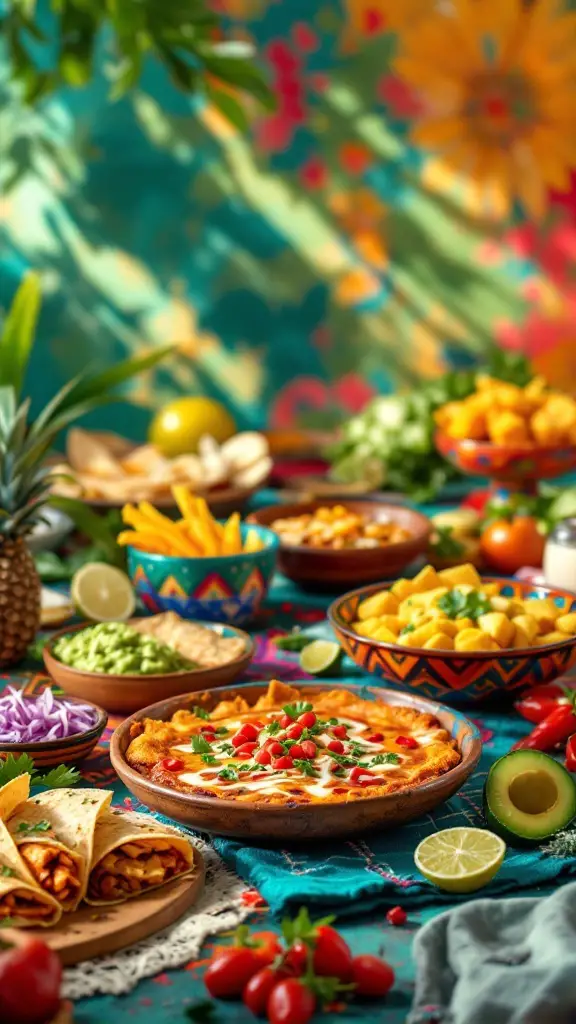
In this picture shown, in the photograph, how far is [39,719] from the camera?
9.41 ft

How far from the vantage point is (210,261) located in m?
6.99

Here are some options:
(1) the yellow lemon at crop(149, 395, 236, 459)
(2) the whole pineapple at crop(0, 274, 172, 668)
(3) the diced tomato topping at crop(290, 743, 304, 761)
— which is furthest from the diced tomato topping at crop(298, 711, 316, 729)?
(1) the yellow lemon at crop(149, 395, 236, 459)

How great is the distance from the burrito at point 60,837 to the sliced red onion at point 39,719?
1.35ft

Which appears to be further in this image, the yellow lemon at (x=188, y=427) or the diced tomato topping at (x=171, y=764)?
the yellow lemon at (x=188, y=427)

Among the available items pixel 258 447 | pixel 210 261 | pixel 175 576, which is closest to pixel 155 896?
pixel 175 576

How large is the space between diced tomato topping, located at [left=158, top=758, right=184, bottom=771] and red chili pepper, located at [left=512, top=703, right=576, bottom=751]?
823 mm

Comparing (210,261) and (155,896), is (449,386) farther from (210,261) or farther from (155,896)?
(155,896)

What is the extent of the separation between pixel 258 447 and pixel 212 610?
5.02ft

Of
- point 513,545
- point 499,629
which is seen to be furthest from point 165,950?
point 513,545

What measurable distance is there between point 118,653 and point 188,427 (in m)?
2.69

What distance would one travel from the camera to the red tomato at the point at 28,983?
184cm

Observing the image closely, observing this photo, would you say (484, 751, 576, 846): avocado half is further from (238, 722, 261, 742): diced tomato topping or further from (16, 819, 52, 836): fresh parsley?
(16, 819, 52, 836): fresh parsley

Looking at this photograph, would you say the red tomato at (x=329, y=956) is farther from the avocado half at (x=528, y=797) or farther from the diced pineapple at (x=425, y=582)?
the diced pineapple at (x=425, y=582)

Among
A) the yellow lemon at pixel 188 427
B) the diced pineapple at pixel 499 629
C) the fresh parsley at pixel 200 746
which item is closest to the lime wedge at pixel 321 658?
the diced pineapple at pixel 499 629
